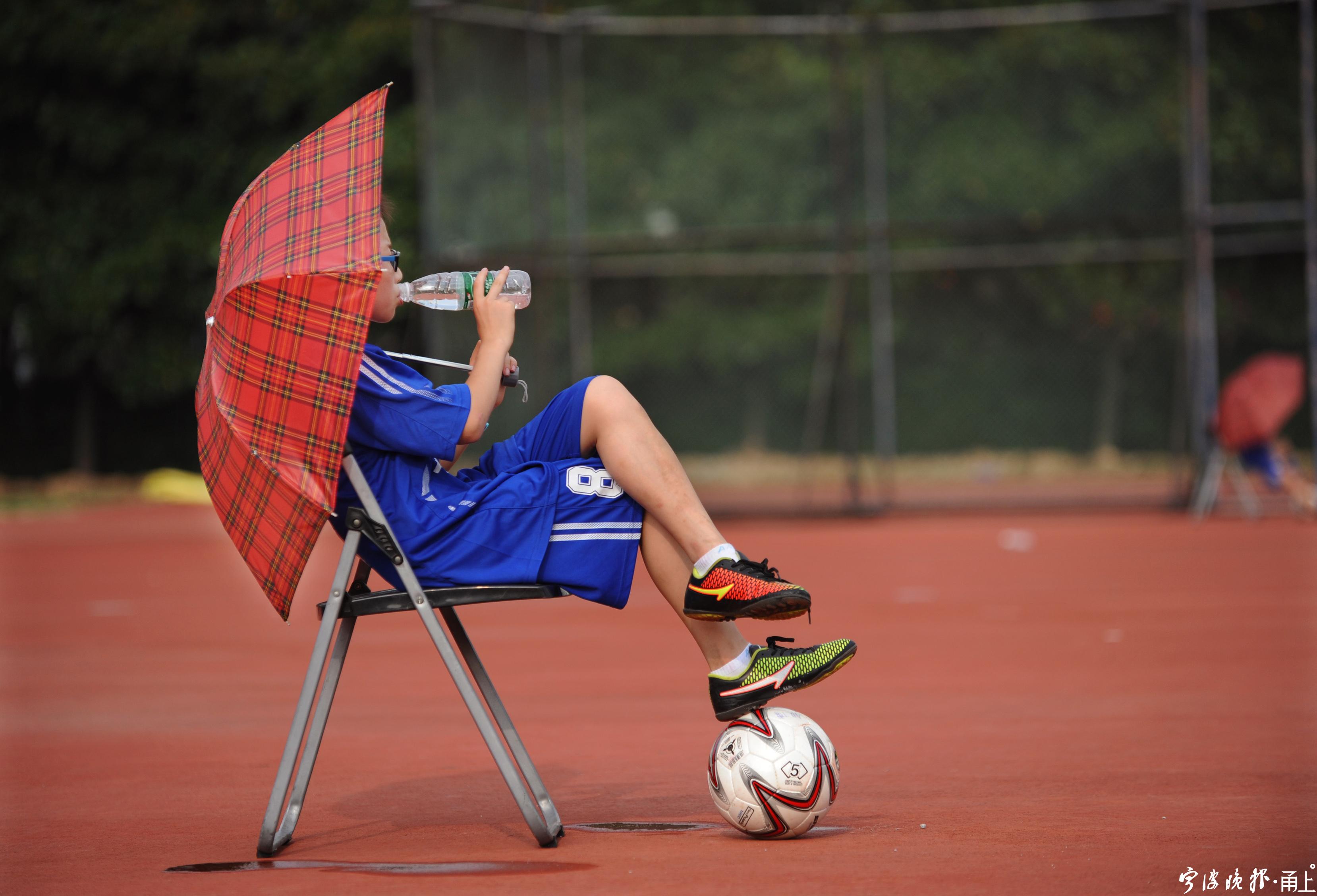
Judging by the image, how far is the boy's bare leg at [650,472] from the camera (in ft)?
11.5

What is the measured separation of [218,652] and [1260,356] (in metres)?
11.6

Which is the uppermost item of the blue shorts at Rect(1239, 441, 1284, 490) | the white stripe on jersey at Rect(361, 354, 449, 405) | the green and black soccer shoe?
the white stripe on jersey at Rect(361, 354, 449, 405)

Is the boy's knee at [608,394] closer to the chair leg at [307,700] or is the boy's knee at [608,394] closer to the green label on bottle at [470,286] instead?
the green label on bottle at [470,286]

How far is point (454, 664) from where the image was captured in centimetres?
341

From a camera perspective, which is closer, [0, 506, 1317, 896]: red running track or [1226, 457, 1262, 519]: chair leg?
[0, 506, 1317, 896]: red running track

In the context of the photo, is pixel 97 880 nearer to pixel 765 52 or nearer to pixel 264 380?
pixel 264 380

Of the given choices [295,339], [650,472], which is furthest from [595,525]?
[295,339]

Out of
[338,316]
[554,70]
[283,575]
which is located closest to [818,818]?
[283,575]

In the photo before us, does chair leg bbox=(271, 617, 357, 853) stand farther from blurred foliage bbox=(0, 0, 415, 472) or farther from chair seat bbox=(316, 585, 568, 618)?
blurred foliage bbox=(0, 0, 415, 472)

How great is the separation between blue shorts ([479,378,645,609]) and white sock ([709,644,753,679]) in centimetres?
28

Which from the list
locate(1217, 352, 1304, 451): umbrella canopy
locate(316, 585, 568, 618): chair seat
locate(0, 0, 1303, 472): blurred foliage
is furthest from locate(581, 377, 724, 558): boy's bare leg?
locate(0, 0, 1303, 472): blurred foliage

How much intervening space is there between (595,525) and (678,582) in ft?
0.76

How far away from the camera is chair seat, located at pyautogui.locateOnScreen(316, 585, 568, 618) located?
136 inches

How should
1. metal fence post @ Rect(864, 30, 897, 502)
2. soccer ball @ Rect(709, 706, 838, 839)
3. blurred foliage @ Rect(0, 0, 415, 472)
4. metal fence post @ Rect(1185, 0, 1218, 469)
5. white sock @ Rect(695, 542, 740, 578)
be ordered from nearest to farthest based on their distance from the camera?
white sock @ Rect(695, 542, 740, 578)
soccer ball @ Rect(709, 706, 838, 839)
metal fence post @ Rect(1185, 0, 1218, 469)
metal fence post @ Rect(864, 30, 897, 502)
blurred foliage @ Rect(0, 0, 415, 472)
